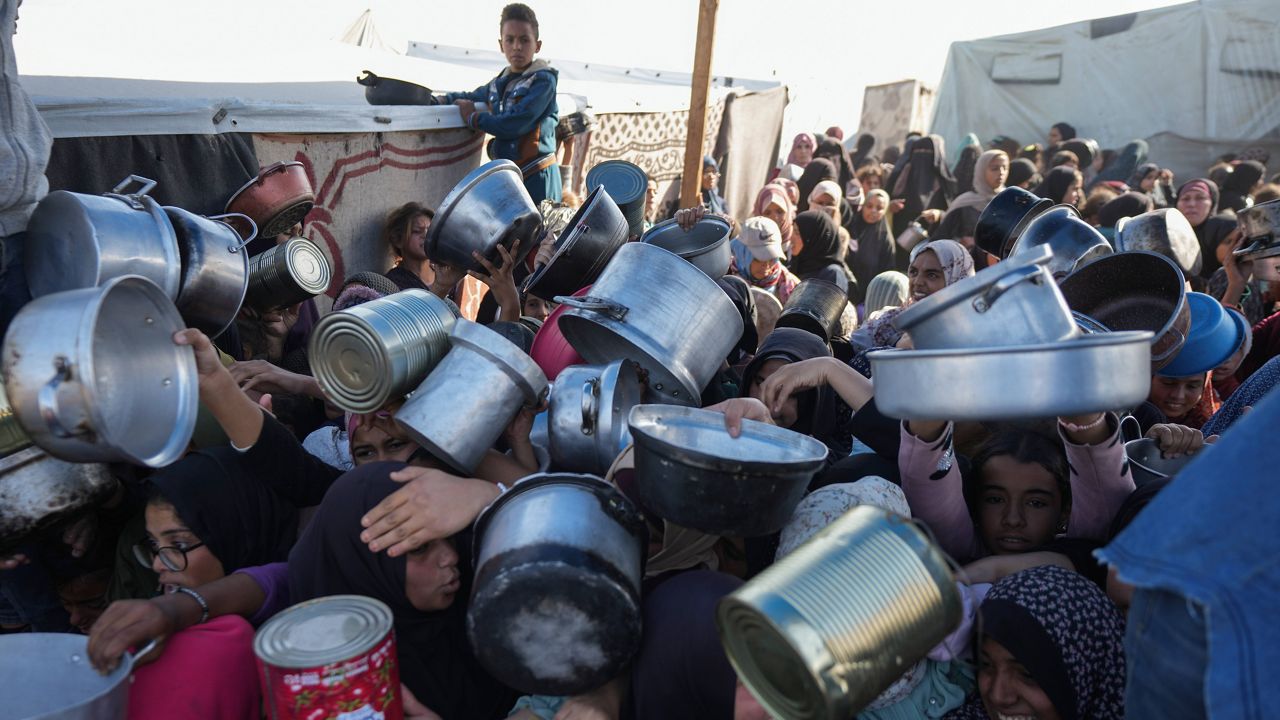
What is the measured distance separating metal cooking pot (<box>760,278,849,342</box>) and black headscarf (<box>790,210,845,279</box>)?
193cm

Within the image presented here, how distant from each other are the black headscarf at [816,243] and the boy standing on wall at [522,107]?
1937 mm

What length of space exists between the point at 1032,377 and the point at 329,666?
1.45 meters

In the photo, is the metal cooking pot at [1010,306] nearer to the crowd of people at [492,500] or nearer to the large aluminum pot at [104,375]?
the crowd of people at [492,500]

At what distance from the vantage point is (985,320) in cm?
170

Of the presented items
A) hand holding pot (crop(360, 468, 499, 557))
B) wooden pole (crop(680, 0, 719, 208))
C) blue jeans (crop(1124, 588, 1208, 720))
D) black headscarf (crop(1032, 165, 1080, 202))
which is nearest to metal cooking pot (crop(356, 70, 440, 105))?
wooden pole (crop(680, 0, 719, 208))

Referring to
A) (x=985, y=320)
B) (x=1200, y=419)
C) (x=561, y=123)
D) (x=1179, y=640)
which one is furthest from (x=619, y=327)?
(x=561, y=123)

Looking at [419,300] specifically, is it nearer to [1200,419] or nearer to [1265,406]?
[1265,406]

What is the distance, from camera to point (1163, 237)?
4.02 metres

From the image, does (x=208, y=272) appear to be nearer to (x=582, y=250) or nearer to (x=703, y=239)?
(x=582, y=250)

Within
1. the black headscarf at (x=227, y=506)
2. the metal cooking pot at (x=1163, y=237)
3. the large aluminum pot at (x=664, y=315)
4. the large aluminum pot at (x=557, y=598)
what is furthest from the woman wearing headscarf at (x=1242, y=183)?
the black headscarf at (x=227, y=506)

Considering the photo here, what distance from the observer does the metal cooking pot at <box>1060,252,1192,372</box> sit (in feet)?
9.52

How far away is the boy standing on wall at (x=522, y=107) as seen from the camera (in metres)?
5.02

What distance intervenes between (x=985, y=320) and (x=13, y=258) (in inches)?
106

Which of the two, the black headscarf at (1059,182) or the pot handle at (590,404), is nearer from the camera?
the pot handle at (590,404)
